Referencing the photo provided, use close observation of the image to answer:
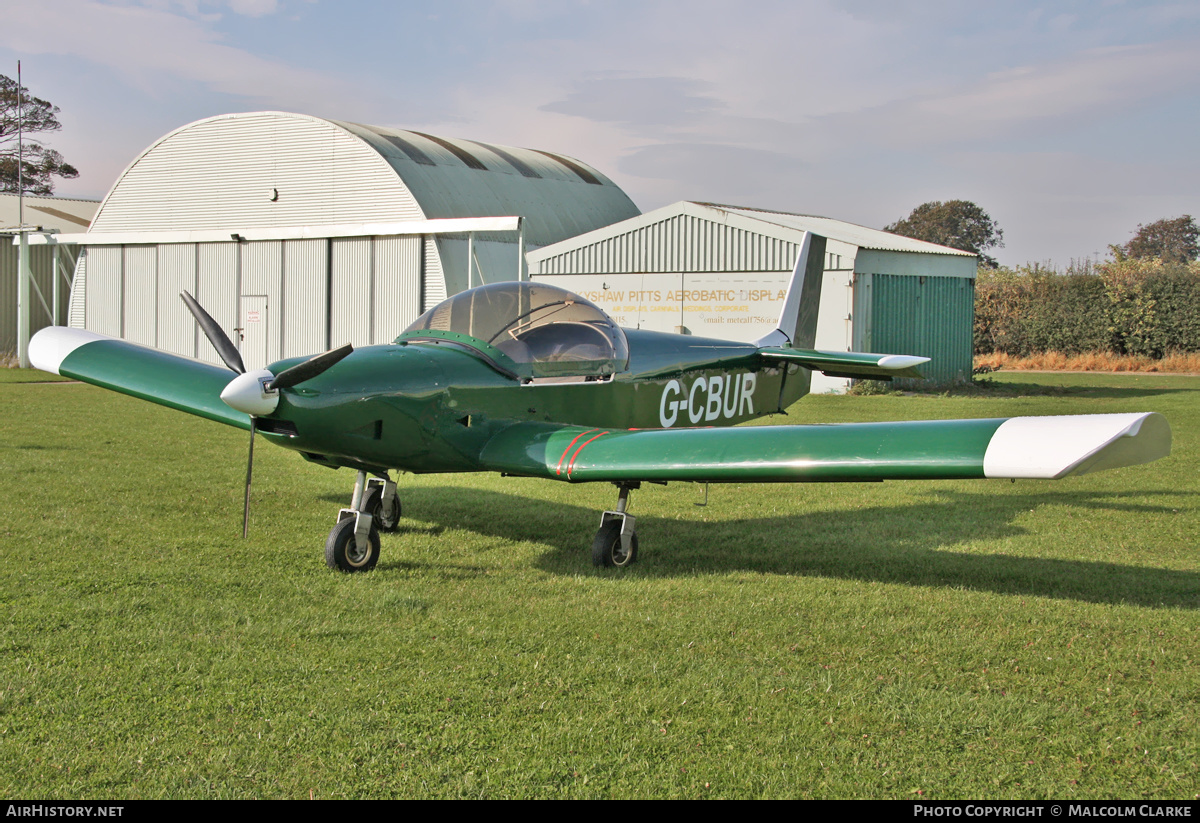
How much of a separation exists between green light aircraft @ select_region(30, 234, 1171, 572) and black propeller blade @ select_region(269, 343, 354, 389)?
0.04ft

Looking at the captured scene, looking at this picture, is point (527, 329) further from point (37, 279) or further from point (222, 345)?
point (37, 279)

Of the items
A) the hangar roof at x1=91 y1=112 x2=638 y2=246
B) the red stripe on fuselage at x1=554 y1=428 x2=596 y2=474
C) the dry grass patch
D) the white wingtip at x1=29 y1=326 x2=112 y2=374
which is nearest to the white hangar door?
the hangar roof at x1=91 y1=112 x2=638 y2=246

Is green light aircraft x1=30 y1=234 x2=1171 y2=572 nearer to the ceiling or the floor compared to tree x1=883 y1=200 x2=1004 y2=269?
nearer to the floor

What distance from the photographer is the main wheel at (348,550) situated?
6445 mm

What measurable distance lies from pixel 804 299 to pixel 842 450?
6.63 m

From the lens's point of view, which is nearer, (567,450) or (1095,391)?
(567,450)

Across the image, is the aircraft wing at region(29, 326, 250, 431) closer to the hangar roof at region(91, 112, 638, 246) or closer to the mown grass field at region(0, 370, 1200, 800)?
the mown grass field at region(0, 370, 1200, 800)

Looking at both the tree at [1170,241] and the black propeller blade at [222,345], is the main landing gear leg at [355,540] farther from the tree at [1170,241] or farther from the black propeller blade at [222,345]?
the tree at [1170,241]

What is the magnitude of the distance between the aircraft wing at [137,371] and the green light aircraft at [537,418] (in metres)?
0.02

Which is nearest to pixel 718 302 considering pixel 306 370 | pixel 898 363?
pixel 898 363

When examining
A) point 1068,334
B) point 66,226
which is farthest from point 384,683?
point 66,226

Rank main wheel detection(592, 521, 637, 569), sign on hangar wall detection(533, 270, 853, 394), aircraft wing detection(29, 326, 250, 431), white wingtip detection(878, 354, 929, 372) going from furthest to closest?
sign on hangar wall detection(533, 270, 853, 394) → white wingtip detection(878, 354, 929, 372) → aircraft wing detection(29, 326, 250, 431) → main wheel detection(592, 521, 637, 569)

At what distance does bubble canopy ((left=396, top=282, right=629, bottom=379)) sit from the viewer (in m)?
7.20

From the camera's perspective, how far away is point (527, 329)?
24.1 ft
